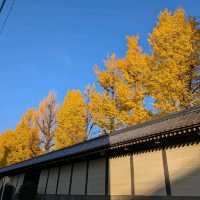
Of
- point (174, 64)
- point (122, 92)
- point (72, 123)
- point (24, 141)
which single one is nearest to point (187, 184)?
point (174, 64)

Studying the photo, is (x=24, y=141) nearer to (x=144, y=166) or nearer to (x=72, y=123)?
(x=72, y=123)

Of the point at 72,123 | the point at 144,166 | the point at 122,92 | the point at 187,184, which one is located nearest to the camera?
the point at 187,184

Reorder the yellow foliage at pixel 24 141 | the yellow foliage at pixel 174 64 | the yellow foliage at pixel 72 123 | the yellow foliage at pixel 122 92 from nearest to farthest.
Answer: the yellow foliage at pixel 174 64
the yellow foliage at pixel 122 92
the yellow foliage at pixel 72 123
the yellow foliage at pixel 24 141

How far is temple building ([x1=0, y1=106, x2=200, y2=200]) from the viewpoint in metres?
6.19

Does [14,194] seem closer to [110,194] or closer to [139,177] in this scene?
[110,194]

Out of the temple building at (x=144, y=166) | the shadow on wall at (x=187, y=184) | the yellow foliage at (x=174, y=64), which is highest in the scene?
the yellow foliage at (x=174, y=64)

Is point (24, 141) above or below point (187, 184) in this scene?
above

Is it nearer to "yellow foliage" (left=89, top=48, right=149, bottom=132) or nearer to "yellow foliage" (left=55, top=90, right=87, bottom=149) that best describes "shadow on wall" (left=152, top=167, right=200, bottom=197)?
"yellow foliage" (left=89, top=48, right=149, bottom=132)

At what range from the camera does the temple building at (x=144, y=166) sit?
6.19m

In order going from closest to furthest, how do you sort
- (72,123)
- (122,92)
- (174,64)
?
(174,64), (122,92), (72,123)

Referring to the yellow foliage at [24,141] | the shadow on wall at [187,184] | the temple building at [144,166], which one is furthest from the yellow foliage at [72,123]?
the shadow on wall at [187,184]

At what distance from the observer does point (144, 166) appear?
750cm

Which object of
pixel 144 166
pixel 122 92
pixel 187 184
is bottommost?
pixel 187 184

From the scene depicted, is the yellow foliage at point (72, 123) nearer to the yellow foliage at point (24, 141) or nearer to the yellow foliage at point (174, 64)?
the yellow foliage at point (24, 141)
